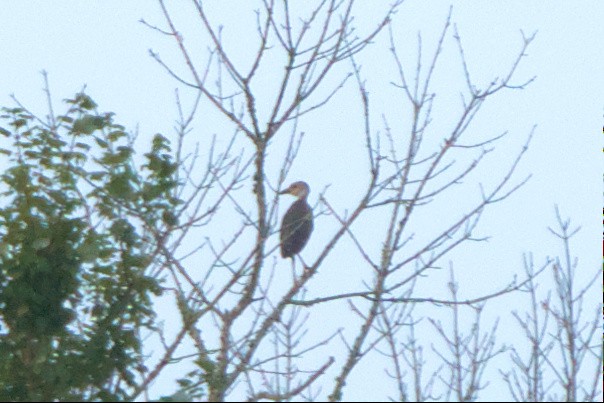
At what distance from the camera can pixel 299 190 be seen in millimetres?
9891

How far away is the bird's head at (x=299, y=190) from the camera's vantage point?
9883 mm

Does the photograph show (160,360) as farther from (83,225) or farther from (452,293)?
(452,293)

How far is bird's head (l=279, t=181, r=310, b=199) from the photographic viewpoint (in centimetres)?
988

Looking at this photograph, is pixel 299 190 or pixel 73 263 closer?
pixel 73 263

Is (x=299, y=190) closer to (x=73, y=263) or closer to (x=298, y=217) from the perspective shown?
(x=298, y=217)

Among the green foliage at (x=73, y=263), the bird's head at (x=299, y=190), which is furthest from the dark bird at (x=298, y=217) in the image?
the green foliage at (x=73, y=263)

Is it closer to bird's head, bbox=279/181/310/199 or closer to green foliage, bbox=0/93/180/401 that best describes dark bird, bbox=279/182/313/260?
bird's head, bbox=279/181/310/199

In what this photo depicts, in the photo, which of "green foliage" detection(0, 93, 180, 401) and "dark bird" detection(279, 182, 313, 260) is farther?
"dark bird" detection(279, 182, 313, 260)

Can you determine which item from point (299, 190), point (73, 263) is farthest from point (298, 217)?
point (73, 263)

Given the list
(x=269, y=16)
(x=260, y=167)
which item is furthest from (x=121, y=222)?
(x=269, y=16)

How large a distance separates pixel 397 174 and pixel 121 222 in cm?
148

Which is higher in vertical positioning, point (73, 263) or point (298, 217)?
point (298, 217)

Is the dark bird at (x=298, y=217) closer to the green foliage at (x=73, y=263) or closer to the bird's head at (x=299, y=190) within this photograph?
the bird's head at (x=299, y=190)

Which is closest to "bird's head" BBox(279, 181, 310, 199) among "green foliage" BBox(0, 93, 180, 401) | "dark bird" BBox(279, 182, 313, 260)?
"dark bird" BBox(279, 182, 313, 260)
